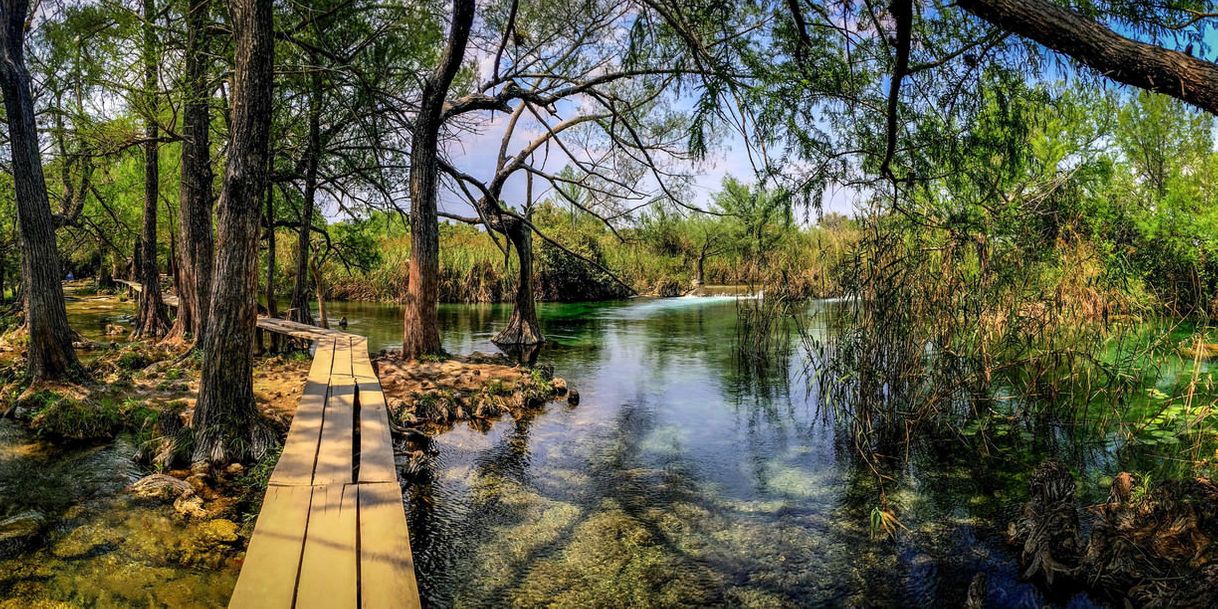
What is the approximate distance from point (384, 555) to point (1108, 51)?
3517 mm

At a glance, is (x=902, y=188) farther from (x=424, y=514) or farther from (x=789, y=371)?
(x=789, y=371)

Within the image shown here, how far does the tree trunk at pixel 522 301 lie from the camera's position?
12504 mm

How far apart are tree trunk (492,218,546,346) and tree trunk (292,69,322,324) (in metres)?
3.50

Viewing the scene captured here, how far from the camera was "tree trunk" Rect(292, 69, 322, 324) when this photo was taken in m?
9.05

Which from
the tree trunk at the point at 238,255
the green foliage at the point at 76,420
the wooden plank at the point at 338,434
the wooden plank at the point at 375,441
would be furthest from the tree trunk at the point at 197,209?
the wooden plank at the point at 375,441

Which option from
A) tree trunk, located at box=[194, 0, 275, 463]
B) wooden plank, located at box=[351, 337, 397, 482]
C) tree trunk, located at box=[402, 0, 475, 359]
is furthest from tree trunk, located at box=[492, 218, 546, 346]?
tree trunk, located at box=[194, 0, 275, 463]

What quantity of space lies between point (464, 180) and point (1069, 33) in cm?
909

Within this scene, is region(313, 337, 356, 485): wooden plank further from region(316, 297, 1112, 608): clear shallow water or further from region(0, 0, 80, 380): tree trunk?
region(0, 0, 80, 380): tree trunk

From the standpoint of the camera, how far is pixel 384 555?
242cm

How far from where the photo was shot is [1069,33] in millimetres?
2656

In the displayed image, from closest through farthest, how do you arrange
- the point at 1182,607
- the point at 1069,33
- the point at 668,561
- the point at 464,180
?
1. the point at 1069,33
2. the point at 1182,607
3. the point at 668,561
4. the point at 464,180

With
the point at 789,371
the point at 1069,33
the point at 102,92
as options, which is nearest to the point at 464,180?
the point at 102,92

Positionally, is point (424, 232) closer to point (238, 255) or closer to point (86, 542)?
point (238, 255)

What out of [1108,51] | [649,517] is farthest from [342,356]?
[1108,51]
